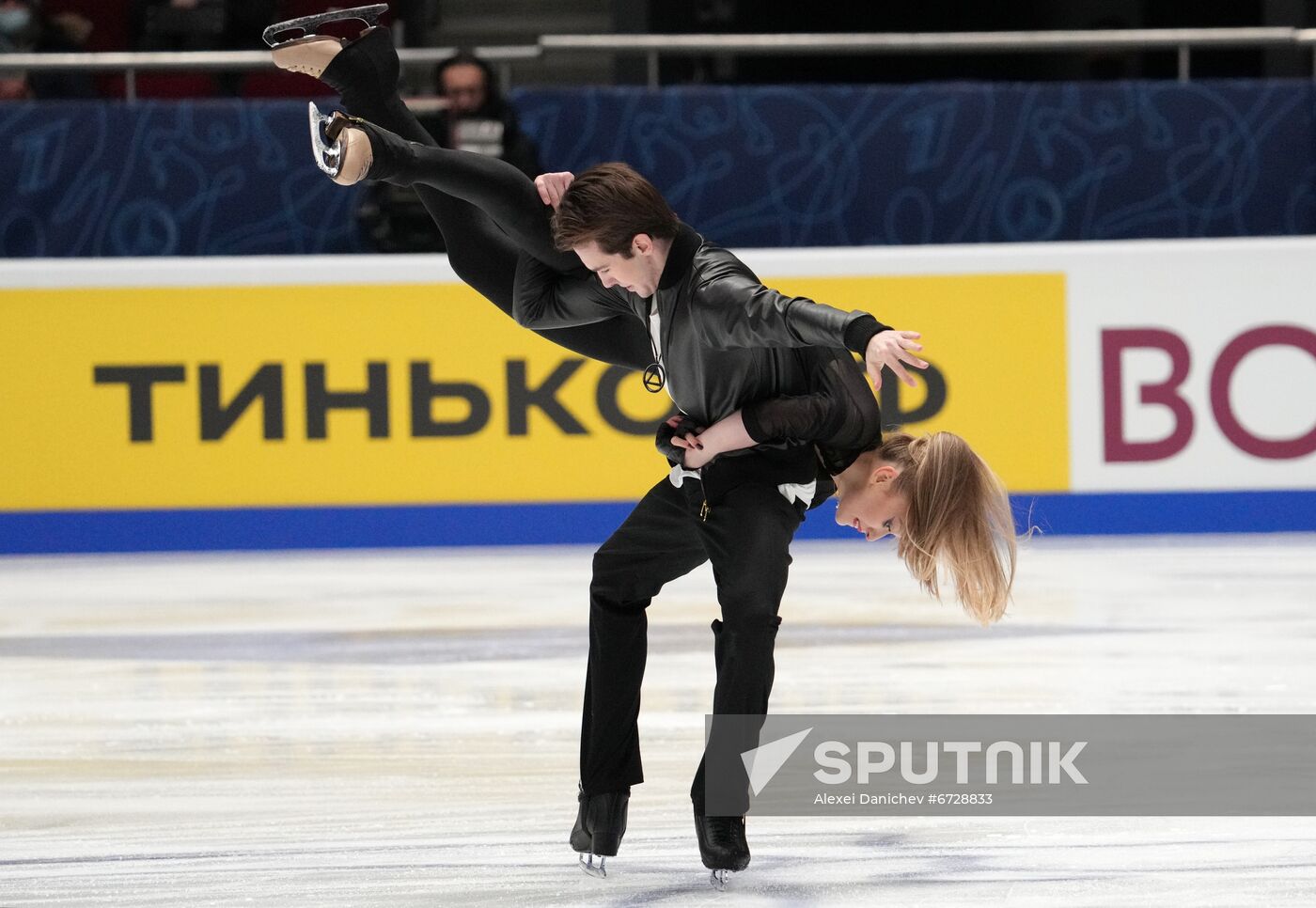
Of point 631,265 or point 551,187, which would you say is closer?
point 631,265

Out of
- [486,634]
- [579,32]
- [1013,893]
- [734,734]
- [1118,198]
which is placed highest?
[579,32]

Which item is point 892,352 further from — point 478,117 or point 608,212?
point 478,117

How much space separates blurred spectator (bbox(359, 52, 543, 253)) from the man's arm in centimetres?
394

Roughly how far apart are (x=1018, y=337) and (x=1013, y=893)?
4131 mm

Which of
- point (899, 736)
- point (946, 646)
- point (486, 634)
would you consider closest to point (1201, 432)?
point (946, 646)

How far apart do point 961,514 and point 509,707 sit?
4.72 feet

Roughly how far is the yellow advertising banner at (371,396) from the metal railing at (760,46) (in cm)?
106

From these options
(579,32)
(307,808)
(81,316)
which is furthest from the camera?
(579,32)

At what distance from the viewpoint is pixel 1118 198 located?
22.1 feet

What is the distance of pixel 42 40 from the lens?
24.6 ft

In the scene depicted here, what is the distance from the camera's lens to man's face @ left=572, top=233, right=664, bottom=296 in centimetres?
238

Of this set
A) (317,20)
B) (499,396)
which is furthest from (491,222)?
(499,396)

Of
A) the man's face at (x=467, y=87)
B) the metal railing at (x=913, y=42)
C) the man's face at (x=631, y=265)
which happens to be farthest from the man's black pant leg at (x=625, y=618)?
the metal railing at (x=913, y=42)

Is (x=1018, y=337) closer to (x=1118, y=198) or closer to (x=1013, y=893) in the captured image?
(x=1118, y=198)
